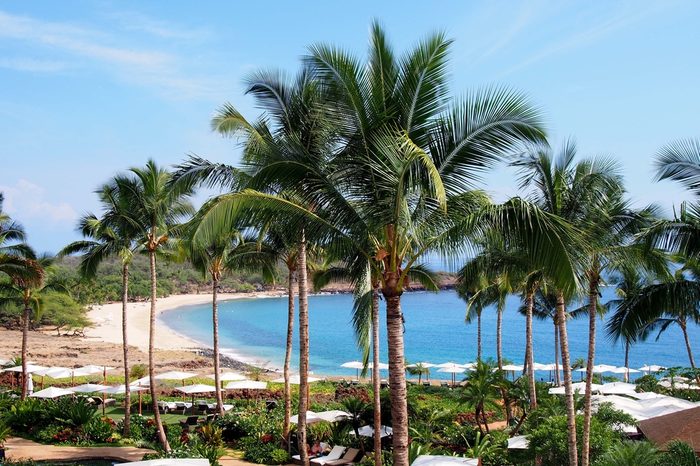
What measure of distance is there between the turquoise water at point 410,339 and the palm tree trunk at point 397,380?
50824mm

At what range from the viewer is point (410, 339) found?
95875 millimetres

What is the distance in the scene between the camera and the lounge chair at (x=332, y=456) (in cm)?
1778

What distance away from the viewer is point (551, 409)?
53.1 ft

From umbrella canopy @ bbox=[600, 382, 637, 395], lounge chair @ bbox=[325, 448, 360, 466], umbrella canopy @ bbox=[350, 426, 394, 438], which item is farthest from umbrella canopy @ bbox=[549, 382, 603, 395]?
lounge chair @ bbox=[325, 448, 360, 466]

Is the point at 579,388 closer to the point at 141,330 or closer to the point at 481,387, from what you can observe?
the point at 481,387

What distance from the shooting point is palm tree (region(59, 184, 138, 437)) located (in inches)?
787

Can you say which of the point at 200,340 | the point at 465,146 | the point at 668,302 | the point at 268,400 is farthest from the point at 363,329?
the point at 200,340

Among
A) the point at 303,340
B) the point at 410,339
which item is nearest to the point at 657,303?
the point at 303,340

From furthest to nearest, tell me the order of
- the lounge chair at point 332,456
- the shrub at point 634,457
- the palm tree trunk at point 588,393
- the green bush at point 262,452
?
the green bush at point 262,452 < the lounge chair at point 332,456 < the palm tree trunk at point 588,393 < the shrub at point 634,457

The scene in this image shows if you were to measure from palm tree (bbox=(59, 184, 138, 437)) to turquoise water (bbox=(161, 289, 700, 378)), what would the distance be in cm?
3949

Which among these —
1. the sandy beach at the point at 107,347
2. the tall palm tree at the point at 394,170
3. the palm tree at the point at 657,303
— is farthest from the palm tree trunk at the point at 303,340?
the sandy beach at the point at 107,347

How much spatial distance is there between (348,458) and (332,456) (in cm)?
60

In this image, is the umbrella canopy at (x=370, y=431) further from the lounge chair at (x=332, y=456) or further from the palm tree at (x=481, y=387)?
the palm tree at (x=481, y=387)

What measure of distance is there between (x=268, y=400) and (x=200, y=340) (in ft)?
166
